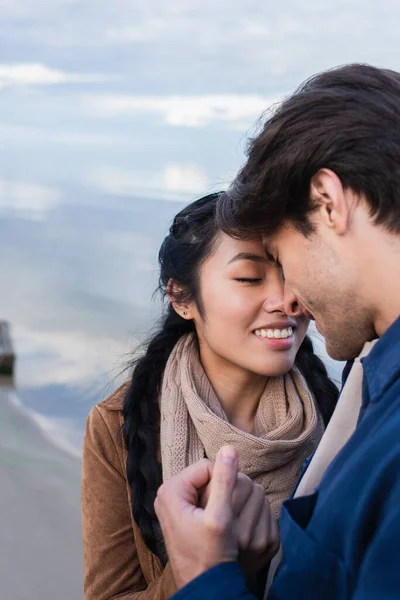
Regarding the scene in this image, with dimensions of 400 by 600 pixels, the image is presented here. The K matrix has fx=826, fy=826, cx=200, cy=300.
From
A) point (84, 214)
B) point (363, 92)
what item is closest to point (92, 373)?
point (363, 92)

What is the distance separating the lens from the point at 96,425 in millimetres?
2193

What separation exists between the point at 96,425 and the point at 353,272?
3.35 feet

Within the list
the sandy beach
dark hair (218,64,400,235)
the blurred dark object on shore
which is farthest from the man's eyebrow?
the blurred dark object on shore

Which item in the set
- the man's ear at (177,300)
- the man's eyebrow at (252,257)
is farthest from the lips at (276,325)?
the man's ear at (177,300)

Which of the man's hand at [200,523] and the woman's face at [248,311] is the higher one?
the woman's face at [248,311]

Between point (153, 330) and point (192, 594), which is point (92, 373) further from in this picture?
point (192, 594)

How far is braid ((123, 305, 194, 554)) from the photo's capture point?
6.83ft

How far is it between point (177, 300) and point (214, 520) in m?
0.98

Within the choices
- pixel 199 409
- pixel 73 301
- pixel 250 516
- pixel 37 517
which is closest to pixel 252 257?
pixel 199 409

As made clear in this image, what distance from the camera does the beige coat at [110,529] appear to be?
2.06 m

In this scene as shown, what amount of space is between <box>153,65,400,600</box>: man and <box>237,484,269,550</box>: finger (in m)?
0.03

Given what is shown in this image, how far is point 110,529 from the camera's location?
2.10 m

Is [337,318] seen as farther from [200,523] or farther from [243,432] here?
[243,432]

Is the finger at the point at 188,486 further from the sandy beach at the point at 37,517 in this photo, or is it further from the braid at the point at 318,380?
the sandy beach at the point at 37,517
